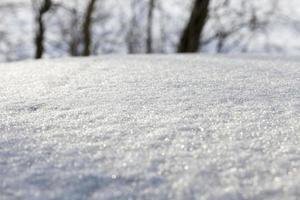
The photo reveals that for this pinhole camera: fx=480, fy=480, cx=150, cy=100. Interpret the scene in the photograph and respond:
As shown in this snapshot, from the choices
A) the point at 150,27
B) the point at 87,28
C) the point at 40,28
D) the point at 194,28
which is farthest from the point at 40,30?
the point at 194,28

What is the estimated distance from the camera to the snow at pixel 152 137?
953mm

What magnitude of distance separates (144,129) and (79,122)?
0.21m

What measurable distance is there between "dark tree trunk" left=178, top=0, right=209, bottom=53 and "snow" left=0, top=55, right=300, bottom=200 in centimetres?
468

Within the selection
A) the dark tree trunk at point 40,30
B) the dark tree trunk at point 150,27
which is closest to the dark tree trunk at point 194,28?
the dark tree trunk at point 150,27

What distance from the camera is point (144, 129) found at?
129 centimetres

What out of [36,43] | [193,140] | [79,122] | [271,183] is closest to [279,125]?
[193,140]

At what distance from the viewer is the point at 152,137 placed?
122 cm

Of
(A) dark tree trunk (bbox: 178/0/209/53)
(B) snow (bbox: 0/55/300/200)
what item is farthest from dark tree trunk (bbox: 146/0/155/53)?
(B) snow (bbox: 0/55/300/200)

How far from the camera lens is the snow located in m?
0.95

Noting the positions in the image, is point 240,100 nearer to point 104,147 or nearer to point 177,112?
point 177,112

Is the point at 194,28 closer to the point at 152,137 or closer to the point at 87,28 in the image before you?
the point at 87,28

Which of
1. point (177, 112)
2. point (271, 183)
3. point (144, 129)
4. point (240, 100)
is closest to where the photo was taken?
point (271, 183)

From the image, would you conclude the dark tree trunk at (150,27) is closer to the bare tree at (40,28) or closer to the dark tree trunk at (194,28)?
the bare tree at (40,28)

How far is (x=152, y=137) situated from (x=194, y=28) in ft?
18.9
